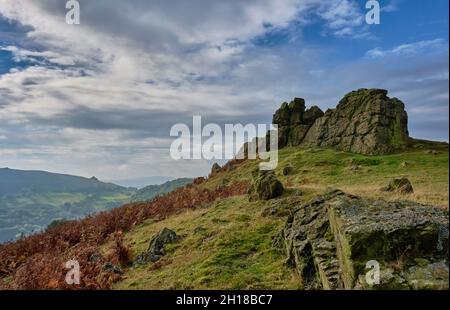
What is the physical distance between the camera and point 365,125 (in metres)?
46.7

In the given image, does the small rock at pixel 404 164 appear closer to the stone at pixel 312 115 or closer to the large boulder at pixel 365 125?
the large boulder at pixel 365 125

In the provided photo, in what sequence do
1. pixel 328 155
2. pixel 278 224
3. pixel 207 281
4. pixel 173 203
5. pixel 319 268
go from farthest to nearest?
1. pixel 328 155
2. pixel 173 203
3. pixel 278 224
4. pixel 207 281
5. pixel 319 268

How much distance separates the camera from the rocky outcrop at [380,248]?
7.82 meters

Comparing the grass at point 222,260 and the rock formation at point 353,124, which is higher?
the rock formation at point 353,124

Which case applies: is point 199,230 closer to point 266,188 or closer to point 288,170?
point 266,188

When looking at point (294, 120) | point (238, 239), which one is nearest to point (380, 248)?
point (238, 239)

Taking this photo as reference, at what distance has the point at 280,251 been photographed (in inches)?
557

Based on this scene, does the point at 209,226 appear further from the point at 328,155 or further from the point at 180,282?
the point at 328,155

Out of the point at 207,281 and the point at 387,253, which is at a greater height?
the point at 387,253

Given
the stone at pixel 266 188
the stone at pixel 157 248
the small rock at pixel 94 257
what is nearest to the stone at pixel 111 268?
the stone at pixel 157 248
